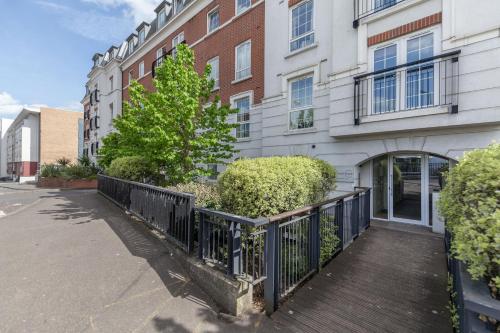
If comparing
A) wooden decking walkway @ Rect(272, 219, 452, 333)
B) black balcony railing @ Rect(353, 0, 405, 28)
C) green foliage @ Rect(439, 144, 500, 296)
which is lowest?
wooden decking walkway @ Rect(272, 219, 452, 333)

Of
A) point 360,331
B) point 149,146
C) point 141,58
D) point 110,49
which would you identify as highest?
point 110,49

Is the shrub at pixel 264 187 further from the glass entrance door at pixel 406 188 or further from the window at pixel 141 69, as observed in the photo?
the window at pixel 141 69

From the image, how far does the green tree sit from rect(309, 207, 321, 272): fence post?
4307 mm

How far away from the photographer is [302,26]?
10.2 meters

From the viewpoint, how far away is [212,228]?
406 cm

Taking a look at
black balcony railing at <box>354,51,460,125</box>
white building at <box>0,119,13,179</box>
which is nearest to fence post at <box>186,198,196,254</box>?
black balcony railing at <box>354,51,460,125</box>

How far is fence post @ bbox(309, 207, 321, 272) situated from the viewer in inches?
169

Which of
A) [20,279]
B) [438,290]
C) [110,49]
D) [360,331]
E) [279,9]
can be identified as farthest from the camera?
[110,49]

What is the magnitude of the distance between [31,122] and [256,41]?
53173 mm

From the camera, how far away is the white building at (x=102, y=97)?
86.7 ft

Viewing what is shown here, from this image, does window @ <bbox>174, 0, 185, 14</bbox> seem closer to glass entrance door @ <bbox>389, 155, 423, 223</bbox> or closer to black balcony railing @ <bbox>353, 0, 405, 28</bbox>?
black balcony railing @ <bbox>353, 0, 405, 28</bbox>

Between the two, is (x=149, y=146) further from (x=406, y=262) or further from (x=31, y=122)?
(x=31, y=122)

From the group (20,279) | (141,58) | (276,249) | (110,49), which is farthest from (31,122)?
(276,249)

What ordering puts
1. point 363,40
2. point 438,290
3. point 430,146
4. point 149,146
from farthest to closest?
point 363,40
point 149,146
point 430,146
point 438,290
